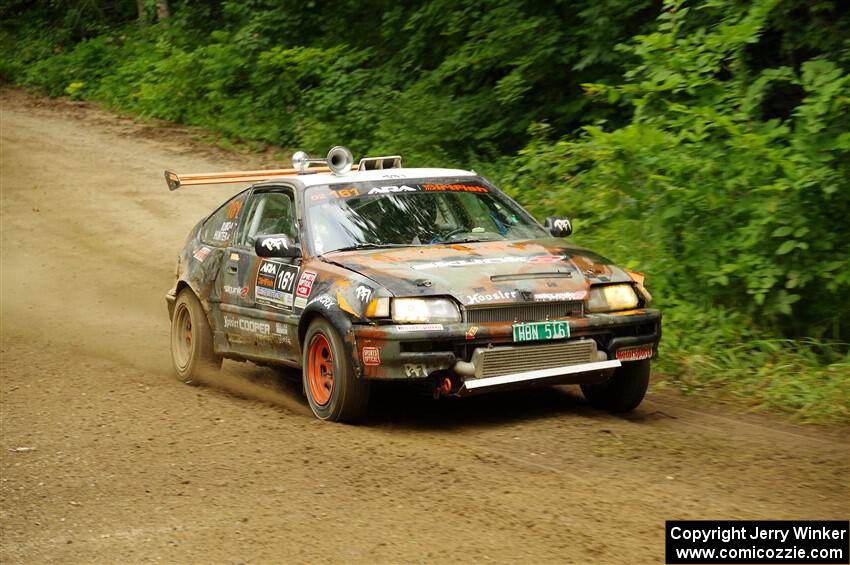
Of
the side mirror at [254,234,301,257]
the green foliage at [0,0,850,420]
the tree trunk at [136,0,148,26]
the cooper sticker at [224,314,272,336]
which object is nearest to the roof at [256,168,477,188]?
the side mirror at [254,234,301,257]

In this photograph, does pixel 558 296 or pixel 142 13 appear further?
pixel 142 13

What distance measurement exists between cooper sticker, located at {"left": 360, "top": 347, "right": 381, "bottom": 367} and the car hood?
1.18ft

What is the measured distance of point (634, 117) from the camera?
10562 mm

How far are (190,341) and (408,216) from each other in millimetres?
2549

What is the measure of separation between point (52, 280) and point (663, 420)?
9245 millimetres

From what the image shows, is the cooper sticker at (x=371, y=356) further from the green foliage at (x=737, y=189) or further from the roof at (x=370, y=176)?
the green foliage at (x=737, y=189)

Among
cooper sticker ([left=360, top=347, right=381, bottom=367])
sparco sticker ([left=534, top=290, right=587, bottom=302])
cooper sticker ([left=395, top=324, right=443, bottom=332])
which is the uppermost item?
sparco sticker ([left=534, top=290, right=587, bottom=302])

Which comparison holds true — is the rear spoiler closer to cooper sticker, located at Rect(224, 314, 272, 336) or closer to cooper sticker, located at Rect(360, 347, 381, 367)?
cooper sticker, located at Rect(224, 314, 272, 336)

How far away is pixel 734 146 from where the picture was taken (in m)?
8.88

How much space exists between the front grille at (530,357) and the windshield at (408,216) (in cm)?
130

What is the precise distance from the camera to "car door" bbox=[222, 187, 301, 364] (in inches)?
312

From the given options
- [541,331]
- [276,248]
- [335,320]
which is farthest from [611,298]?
[276,248]

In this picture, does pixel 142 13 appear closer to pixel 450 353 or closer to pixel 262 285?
pixel 262 285

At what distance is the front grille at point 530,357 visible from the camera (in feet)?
22.3
